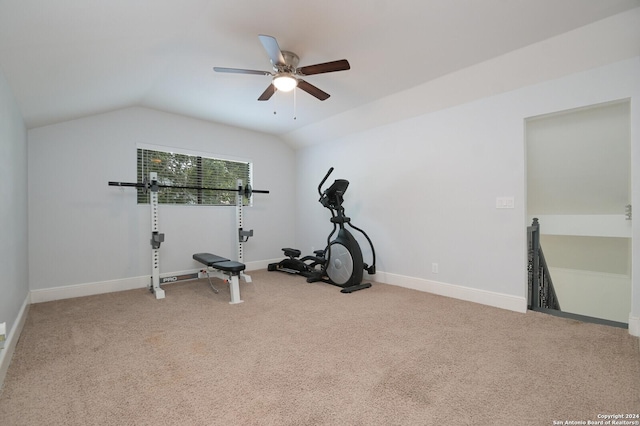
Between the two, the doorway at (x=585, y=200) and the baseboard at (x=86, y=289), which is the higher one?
the doorway at (x=585, y=200)

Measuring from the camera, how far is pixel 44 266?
3469 mm

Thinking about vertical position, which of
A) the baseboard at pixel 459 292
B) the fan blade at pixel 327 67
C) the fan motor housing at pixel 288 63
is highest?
the fan motor housing at pixel 288 63

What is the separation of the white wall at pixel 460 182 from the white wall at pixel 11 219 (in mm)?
3767

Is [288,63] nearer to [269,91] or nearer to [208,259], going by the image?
[269,91]

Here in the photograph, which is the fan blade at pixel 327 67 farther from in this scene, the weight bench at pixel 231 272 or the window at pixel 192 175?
the window at pixel 192 175

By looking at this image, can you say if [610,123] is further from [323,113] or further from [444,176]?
[323,113]

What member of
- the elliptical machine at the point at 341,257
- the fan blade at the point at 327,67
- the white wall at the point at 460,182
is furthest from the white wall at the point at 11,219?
the white wall at the point at 460,182

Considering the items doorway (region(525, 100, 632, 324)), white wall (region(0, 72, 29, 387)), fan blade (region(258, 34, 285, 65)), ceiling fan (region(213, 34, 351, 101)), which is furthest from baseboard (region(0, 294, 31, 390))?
doorway (region(525, 100, 632, 324))

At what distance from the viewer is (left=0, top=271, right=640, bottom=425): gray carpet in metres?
1.50

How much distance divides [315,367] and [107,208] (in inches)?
143

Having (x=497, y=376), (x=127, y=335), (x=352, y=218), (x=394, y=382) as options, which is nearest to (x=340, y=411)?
(x=394, y=382)

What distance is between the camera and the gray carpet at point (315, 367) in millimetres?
1497

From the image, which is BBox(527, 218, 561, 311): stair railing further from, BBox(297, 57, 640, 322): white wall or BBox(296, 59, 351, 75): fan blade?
BBox(296, 59, 351, 75): fan blade

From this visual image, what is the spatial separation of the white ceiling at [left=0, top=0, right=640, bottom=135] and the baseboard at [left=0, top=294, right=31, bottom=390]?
6.41 ft
